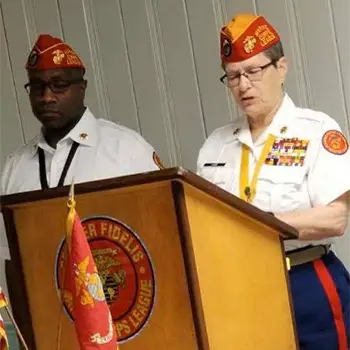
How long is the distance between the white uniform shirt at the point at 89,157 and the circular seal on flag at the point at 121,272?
2.08ft

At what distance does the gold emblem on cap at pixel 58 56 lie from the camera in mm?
1866

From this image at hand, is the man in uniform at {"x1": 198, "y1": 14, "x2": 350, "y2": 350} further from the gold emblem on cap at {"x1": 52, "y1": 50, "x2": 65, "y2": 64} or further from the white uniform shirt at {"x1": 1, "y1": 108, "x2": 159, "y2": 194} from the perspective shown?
the gold emblem on cap at {"x1": 52, "y1": 50, "x2": 65, "y2": 64}

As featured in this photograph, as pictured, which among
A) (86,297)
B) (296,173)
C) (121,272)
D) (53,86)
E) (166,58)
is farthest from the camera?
(166,58)

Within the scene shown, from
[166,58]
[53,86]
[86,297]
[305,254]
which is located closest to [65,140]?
[53,86]

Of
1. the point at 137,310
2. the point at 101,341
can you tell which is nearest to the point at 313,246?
the point at 137,310

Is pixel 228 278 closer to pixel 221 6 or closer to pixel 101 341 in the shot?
pixel 101 341

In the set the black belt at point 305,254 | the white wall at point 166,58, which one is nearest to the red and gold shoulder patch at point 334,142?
the black belt at point 305,254

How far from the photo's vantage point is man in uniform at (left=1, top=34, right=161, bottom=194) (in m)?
1.85

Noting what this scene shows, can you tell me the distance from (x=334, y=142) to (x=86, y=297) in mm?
707

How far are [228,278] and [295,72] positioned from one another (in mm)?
978

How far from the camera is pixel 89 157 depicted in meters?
1.88

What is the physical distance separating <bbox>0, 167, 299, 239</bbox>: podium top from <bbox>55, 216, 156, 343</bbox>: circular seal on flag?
0.20ft

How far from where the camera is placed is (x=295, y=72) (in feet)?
6.72

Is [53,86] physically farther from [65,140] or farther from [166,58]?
[166,58]
